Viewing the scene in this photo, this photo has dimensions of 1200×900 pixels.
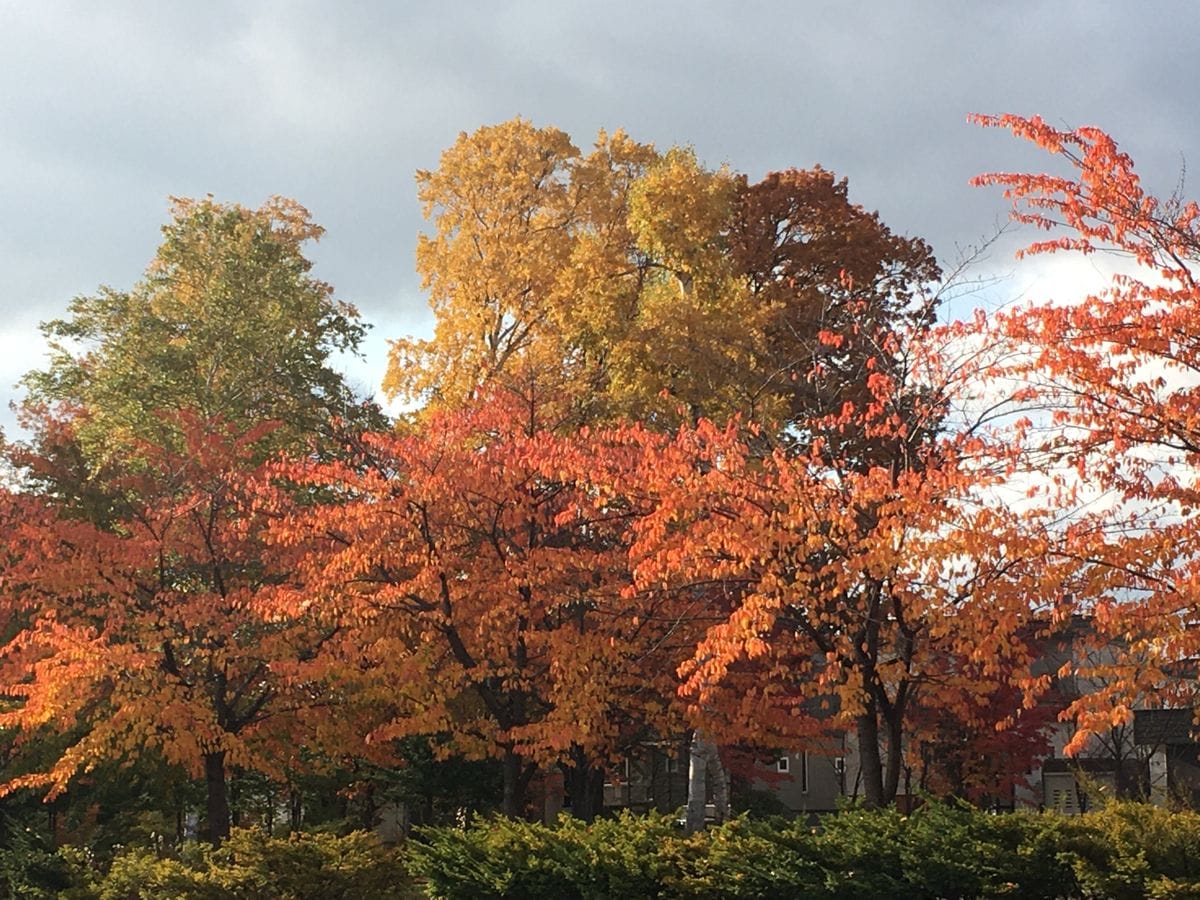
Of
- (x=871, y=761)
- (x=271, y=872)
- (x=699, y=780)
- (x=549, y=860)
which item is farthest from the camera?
(x=699, y=780)

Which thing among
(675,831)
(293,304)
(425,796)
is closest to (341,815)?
(425,796)

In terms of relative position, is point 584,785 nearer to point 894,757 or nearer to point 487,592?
point 487,592

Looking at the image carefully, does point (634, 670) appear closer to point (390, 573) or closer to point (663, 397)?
point (390, 573)

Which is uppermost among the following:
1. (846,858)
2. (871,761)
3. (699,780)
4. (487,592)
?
(487,592)

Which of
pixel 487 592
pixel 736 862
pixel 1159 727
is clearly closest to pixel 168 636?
pixel 487 592

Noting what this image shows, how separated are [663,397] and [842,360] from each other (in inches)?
214

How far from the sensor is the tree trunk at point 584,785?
22.5 m

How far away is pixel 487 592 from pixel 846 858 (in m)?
7.68

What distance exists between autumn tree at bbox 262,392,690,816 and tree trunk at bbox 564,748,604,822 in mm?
1646

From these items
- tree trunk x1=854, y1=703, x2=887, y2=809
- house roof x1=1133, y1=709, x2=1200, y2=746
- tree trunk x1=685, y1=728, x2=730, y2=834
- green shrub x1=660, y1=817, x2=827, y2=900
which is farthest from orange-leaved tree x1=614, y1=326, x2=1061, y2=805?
house roof x1=1133, y1=709, x2=1200, y2=746

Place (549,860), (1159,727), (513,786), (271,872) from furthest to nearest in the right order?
(1159,727) < (513,786) < (271,872) < (549,860)

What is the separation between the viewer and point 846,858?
13102mm

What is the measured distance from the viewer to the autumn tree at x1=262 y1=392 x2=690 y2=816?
18.8 metres

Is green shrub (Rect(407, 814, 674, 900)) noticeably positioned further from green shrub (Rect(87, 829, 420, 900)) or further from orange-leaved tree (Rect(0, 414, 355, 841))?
orange-leaved tree (Rect(0, 414, 355, 841))
